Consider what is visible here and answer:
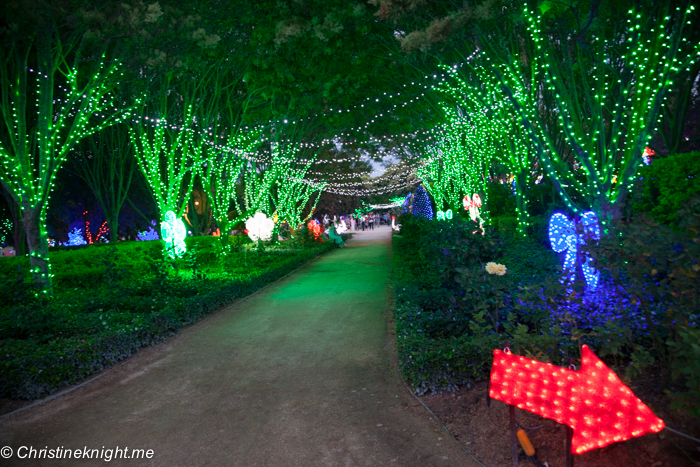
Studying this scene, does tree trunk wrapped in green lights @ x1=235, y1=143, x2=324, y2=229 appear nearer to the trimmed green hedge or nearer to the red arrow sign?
the trimmed green hedge

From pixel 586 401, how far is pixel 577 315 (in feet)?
6.76

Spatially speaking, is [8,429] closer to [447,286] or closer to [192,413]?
[192,413]

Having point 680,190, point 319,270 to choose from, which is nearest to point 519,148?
point 680,190

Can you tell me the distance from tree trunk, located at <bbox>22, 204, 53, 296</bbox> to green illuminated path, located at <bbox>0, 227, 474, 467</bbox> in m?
4.17

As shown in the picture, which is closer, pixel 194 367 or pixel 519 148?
pixel 194 367

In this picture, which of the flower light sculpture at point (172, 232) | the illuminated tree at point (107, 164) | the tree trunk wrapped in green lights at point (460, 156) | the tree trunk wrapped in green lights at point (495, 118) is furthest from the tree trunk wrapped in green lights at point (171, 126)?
the tree trunk wrapped in green lights at point (460, 156)

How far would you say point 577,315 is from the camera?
4.32 meters

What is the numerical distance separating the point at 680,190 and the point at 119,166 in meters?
22.6

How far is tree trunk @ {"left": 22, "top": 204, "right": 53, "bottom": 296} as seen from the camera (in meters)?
8.95

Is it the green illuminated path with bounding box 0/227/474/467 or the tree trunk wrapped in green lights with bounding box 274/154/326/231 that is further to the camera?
the tree trunk wrapped in green lights with bounding box 274/154/326/231

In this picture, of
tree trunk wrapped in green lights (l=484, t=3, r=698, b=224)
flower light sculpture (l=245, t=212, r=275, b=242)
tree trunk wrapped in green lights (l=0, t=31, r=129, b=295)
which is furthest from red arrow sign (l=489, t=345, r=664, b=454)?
flower light sculpture (l=245, t=212, r=275, b=242)

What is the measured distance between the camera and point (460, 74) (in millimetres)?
10438

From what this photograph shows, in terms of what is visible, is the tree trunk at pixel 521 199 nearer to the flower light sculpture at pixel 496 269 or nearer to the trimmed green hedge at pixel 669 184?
the trimmed green hedge at pixel 669 184

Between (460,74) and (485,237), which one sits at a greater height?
(460,74)
